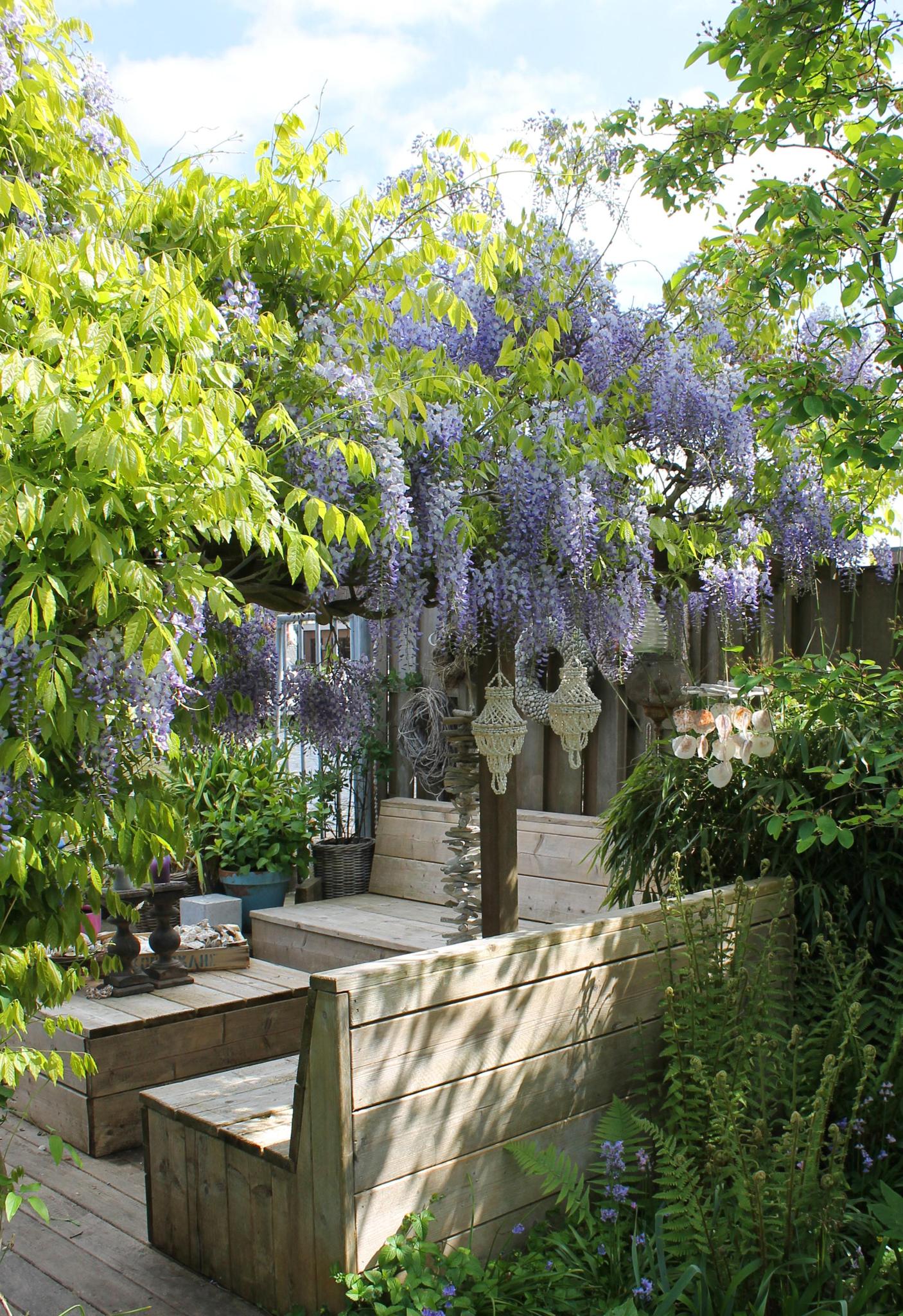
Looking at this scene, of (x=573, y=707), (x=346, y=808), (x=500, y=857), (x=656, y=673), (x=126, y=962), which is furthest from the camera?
(x=346, y=808)

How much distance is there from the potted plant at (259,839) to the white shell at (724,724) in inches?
129

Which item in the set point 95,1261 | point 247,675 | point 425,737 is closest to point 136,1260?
point 95,1261

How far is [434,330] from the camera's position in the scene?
291cm

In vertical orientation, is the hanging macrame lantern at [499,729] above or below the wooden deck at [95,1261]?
→ above

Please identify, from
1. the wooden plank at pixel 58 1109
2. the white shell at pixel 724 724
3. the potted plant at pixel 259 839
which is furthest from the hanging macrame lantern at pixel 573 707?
the potted plant at pixel 259 839

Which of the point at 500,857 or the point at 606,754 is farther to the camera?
the point at 606,754

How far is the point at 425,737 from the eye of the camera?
214 inches

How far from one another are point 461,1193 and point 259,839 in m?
3.66

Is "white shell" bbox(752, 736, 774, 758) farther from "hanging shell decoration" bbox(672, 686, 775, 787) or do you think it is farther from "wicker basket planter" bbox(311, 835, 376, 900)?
"wicker basket planter" bbox(311, 835, 376, 900)

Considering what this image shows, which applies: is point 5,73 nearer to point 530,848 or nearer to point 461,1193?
point 461,1193

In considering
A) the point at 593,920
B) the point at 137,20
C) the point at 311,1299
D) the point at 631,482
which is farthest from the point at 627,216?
the point at 311,1299

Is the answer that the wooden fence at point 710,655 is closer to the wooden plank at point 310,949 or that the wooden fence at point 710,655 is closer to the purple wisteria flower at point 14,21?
the wooden plank at point 310,949

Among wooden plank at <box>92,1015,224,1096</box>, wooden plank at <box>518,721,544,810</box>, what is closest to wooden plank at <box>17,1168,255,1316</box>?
wooden plank at <box>92,1015,224,1096</box>

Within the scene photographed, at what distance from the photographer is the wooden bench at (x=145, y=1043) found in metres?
3.09
